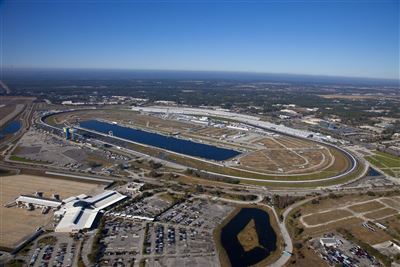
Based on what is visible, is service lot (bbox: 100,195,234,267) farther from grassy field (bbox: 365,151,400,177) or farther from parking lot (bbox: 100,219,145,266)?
grassy field (bbox: 365,151,400,177)

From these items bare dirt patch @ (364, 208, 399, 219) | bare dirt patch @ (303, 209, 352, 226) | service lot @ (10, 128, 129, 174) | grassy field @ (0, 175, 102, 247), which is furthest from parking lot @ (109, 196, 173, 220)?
bare dirt patch @ (364, 208, 399, 219)

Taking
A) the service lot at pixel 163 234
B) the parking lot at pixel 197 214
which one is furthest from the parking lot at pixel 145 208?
the parking lot at pixel 197 214

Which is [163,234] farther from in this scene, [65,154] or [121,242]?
[65,154]

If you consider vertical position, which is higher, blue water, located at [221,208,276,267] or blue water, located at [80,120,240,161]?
blue water, located at [221,208,276,267]

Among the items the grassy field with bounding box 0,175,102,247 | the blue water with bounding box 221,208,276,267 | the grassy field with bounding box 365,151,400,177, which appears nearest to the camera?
the blue water with bounding box 221,208,276,267

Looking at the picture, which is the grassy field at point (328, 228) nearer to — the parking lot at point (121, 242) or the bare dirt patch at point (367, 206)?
the bare dirt patch at point (367, 206)
